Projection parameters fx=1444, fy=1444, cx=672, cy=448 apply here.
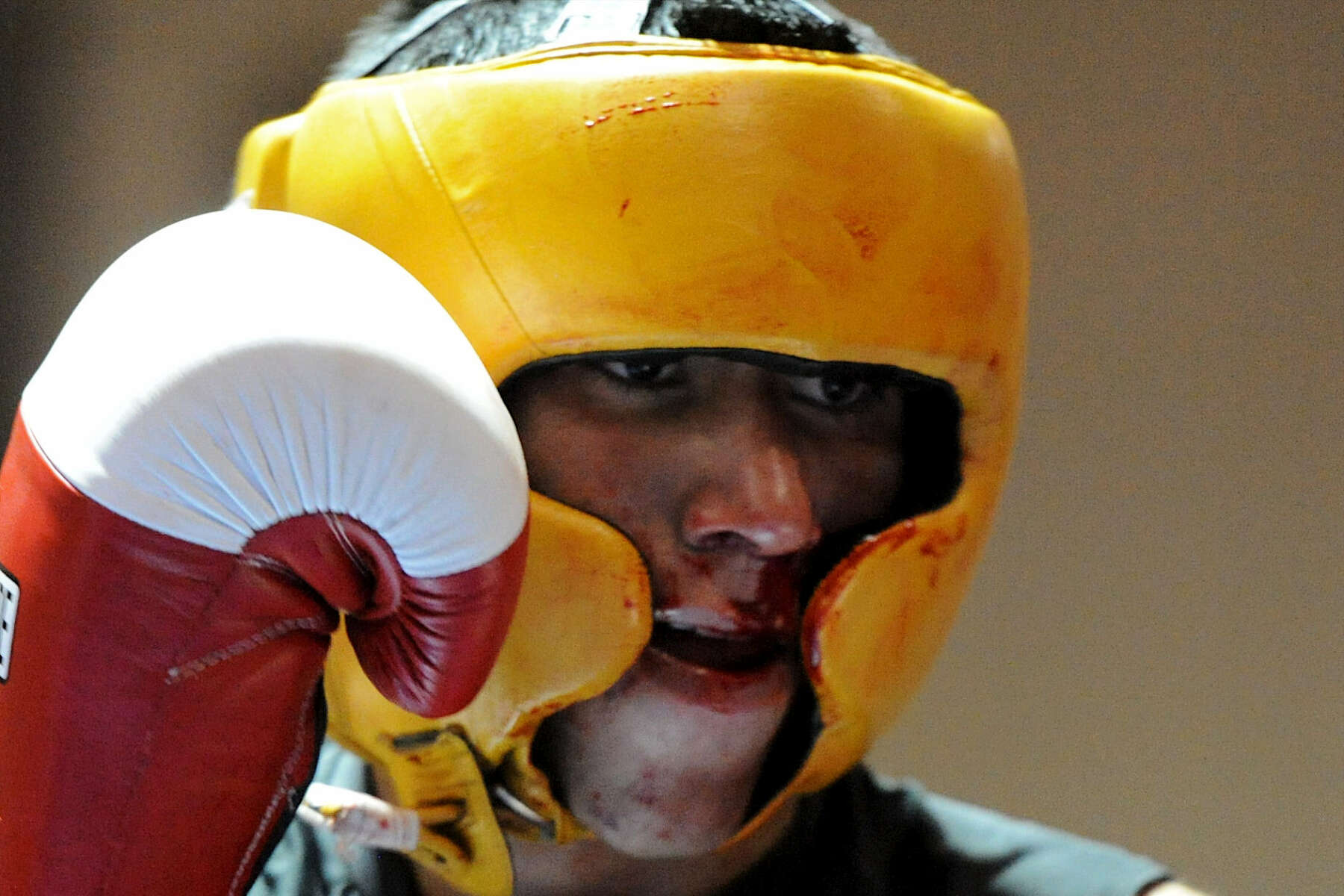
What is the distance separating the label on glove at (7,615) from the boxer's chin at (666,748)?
392 mm

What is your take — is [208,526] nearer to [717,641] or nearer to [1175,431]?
[717,641]

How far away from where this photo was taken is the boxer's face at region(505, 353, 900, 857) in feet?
3.17

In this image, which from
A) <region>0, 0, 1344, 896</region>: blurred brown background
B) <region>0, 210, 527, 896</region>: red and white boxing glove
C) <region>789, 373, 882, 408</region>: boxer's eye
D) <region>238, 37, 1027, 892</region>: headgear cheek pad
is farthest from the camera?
<region>0, 0, 1344, 896</region>: blurred brown background

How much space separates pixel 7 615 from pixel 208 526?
4.8 inches

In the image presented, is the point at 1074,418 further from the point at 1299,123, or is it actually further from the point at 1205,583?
the point at 1299,123

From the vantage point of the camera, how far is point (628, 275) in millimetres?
903

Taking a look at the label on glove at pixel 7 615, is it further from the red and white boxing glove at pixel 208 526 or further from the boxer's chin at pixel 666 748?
the boxer's chin at pixel 666 748

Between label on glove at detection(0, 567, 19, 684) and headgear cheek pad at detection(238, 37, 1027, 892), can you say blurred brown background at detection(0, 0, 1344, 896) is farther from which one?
label on glove at detection(0, 567, 19, 684)

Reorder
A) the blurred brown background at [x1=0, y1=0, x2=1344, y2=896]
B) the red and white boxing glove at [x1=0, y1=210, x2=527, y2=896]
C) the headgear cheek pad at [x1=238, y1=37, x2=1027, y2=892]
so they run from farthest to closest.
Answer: the blurred brown background at [x1=0, y1=0, x2=1344, y2=896]
the headgear cheek pad at [x1=238, y1=37, x2=1027, y2=892]
the red and white boxing glove at [x1=0, y1=210, x2=527, y2=896]

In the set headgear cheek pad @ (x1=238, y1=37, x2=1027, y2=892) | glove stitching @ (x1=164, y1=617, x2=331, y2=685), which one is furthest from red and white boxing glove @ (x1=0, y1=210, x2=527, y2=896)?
headgear cheek pad @ (x1=238, y1=37, x2=1027, y2=892)

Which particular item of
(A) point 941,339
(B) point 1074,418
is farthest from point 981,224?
(B) point 1074,418

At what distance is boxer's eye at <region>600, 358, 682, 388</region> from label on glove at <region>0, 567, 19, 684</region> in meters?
0.41

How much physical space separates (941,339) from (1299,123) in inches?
46.3

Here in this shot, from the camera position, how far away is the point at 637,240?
906 millimetres
